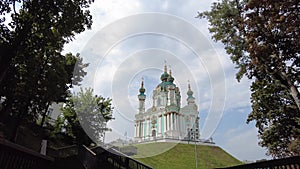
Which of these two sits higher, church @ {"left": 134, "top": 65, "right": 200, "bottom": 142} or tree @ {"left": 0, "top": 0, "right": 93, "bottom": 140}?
church @ {"left": 134, "top": 65, "right": 200, "bottom": 142}

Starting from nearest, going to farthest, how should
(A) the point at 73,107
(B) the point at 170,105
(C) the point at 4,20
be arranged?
(C) the point at 4,20 → (A) the point at 73,107 → (B) the point at 170,105

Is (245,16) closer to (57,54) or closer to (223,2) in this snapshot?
(223,2)

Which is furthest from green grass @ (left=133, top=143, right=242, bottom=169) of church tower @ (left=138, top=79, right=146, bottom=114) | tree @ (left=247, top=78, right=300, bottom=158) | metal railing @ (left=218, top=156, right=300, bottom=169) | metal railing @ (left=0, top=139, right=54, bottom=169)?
metal railing @ (left=0, top=139, right=54, bottom=169)

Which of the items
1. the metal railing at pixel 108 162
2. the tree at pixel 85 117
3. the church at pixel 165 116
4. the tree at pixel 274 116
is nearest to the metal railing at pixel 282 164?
the metal railing at pixel 108 162

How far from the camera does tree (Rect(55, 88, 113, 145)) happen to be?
1786 centimetres

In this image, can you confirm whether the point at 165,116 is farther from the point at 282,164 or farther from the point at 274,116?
the point at 282,164

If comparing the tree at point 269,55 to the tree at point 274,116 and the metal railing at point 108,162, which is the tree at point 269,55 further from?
the metal railing at point 108,162

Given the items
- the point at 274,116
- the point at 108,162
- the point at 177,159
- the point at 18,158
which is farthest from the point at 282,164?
the point at 177,159

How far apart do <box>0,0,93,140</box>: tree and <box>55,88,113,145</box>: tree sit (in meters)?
6.01

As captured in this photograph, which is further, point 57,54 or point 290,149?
point 57,54

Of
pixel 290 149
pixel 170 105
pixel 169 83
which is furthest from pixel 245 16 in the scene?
pixel 169 83

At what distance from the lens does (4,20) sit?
8.32 metres

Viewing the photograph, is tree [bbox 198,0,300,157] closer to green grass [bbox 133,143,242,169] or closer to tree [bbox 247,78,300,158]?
tree [bbox 247,78,300,158]

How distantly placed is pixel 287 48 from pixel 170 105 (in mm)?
36861
